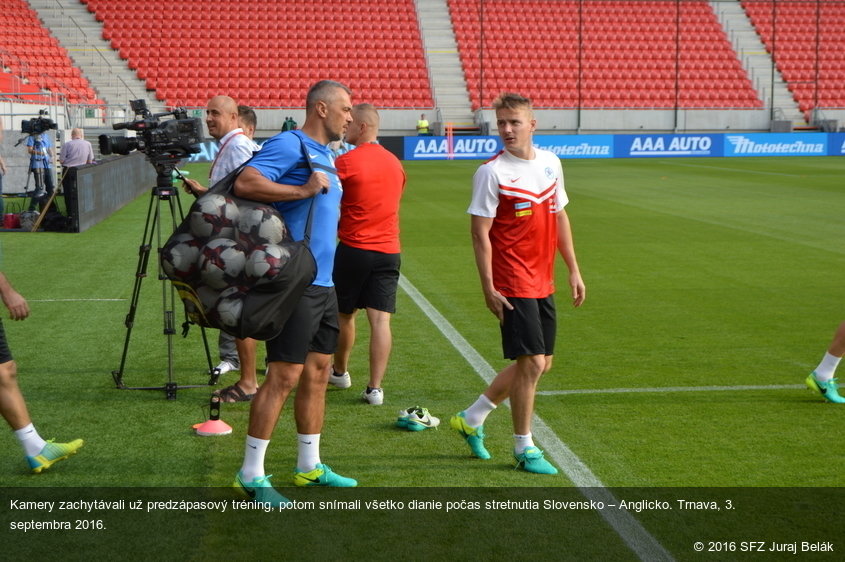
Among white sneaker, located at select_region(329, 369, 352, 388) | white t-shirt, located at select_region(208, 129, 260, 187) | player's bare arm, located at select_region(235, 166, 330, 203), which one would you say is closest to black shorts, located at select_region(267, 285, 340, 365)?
player's bare arm, located at select_region(235, 166, 330, 203)

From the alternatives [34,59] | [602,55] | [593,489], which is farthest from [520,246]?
[602,55]

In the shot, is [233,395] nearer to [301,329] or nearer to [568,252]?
[301,329]

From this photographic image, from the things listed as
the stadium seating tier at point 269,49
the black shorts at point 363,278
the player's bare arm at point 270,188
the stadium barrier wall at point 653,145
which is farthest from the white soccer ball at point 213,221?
the stadium seating tier at point 269,49

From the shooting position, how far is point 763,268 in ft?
42.2

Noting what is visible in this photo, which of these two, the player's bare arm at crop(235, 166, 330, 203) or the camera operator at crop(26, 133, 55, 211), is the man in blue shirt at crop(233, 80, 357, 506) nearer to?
the player's bare arm at crop(235, 166, 330, 203)

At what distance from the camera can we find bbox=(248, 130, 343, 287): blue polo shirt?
4848 mm

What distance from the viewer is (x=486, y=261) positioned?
17.4ft

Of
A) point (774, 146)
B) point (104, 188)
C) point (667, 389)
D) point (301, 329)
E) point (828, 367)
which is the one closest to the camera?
point (301, 329)

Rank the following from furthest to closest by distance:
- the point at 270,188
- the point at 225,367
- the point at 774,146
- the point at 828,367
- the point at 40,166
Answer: the point at 774,146 → the point at 40,166 → the point at 225,367 → the point at 828,367 → the point at 270,188

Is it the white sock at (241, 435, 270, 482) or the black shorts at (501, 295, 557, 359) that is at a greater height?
the black shorts at (501, 295, 557, 359)

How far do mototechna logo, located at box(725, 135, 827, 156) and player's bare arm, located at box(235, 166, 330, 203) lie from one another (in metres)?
38.4

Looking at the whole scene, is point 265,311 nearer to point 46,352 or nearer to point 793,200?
point 46,352

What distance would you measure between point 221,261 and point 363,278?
2.34 m

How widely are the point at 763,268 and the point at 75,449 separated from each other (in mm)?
9397
